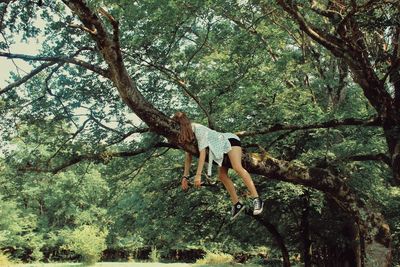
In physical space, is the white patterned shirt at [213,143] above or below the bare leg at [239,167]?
above

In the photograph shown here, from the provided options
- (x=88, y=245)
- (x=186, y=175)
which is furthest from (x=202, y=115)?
(x=88, y=245)

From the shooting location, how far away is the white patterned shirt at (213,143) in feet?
20.4

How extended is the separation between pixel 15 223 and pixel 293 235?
1254 inches

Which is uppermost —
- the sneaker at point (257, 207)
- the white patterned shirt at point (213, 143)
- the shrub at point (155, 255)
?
the white patterned shirt at point (213, 143)

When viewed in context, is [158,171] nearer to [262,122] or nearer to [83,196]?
[262,122]

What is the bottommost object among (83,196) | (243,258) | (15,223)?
(243,258)

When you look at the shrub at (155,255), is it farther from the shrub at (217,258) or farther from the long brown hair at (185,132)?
the long brown hair at (185,132)

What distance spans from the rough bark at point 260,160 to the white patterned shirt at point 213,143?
0.71ft

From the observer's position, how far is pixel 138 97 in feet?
21.0

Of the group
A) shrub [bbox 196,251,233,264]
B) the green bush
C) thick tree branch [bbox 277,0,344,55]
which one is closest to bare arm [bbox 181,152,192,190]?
thick tree branch [bbox 277,0,344,55]

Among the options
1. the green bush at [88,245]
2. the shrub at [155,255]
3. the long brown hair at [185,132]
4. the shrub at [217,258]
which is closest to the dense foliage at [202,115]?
the long brown hair at [185,132]

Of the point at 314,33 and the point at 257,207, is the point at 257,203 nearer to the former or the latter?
the point at 257,207

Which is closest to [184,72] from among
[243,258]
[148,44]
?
[148,44]

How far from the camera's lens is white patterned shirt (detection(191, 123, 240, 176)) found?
621 cm
